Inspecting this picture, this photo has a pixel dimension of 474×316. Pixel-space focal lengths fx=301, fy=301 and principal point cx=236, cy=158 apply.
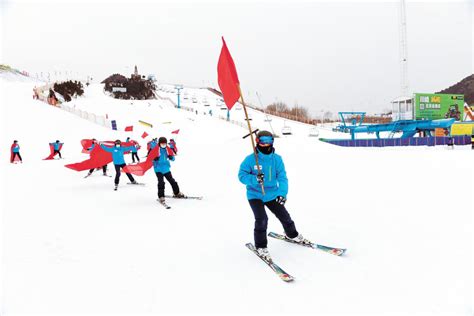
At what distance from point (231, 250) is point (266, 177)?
1218 mm

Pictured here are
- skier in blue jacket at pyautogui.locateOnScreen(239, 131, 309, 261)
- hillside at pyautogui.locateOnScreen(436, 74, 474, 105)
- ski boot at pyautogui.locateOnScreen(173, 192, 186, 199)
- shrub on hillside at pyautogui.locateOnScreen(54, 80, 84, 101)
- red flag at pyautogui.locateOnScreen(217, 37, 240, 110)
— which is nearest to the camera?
skier in blue jacket at pyautogui.locateOnScreen(239, 131, 309, 261)

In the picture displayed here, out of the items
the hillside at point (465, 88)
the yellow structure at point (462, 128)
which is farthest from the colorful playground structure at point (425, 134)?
the hillside at point (465, 88)

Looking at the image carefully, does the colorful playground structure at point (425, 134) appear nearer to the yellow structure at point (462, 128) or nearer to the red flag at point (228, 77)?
the yellow structure at point (462, 128)

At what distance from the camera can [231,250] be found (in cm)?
435

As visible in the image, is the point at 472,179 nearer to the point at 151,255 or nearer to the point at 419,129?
the point at 151,255

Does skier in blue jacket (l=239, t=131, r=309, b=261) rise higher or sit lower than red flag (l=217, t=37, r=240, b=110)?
lower

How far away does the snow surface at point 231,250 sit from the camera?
308 cm

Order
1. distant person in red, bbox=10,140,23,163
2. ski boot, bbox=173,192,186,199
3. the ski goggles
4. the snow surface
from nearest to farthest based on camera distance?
the snow surface < the ski goggles < ski boot, bbox=173,192,186,199 < distant person in red, bbox=10,140,23,163

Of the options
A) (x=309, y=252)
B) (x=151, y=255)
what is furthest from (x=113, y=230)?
(x=309, y=252)

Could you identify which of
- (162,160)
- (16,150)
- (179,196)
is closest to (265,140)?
(162,160)

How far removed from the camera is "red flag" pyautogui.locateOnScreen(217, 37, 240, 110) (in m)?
4.51

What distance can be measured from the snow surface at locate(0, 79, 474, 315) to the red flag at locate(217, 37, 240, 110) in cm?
225

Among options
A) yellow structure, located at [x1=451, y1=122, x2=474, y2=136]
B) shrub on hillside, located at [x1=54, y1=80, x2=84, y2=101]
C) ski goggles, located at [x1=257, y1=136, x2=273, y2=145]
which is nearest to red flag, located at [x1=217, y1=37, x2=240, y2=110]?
ski goggles, located at [x1=257, y1=136, x2=273, y2=145]

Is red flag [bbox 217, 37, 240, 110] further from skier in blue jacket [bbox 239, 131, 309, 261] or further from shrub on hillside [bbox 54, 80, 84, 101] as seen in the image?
shrub on hillside [bbox 54, 80, 84, 101]
